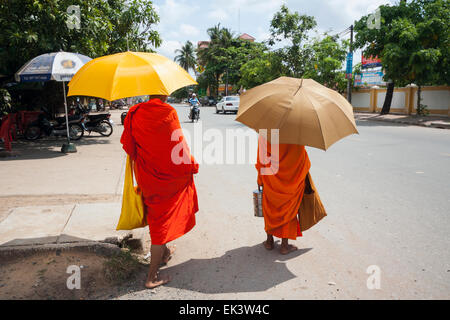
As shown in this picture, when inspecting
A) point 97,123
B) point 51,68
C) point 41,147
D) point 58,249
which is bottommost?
point 58,249

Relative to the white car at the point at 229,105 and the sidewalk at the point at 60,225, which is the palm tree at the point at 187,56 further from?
the sidewalk at the point at 60,225

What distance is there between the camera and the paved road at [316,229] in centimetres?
294

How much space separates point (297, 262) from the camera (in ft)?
→ 11.1

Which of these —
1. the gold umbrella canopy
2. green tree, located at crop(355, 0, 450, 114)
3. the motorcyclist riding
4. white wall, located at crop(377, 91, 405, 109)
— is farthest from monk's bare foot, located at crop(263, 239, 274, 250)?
white wall, located at crop(377, 91, 405, 109)

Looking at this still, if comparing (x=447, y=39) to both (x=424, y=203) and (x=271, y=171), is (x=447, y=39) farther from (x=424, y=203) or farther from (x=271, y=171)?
(x=271, y=171)

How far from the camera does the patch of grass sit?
3087 mm

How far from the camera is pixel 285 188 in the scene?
3.40 meters

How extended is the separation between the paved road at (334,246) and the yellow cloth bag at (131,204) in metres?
0.55

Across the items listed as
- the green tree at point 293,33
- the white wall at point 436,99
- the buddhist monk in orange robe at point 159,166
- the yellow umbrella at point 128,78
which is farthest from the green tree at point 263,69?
the buddhist monk in orange robe at point 159,166

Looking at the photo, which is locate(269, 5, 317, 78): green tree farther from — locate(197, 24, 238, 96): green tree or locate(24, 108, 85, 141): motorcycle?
locate(197, 24, 238, 96): green tree

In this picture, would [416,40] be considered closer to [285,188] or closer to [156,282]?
[285,188]

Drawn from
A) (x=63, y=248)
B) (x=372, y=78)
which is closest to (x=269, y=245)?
(x=63, y=248)

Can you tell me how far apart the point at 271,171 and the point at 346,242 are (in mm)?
1190

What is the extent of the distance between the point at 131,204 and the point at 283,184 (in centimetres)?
143
